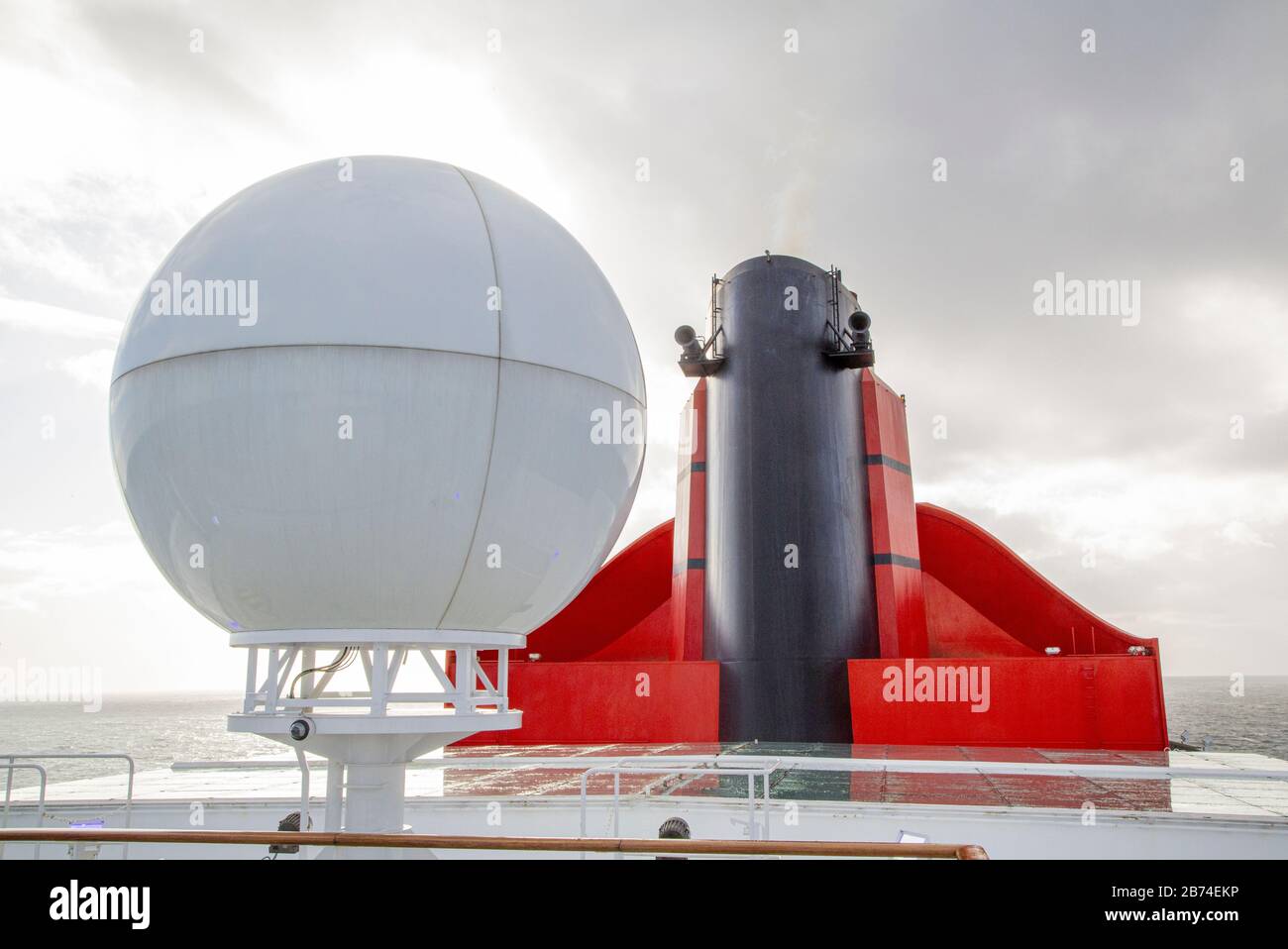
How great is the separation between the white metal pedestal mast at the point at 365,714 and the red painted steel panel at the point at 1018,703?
9354 mm

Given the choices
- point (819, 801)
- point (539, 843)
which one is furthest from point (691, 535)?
point (539, 843)

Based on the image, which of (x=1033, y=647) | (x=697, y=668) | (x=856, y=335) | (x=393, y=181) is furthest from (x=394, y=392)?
(x=1033, y=647)

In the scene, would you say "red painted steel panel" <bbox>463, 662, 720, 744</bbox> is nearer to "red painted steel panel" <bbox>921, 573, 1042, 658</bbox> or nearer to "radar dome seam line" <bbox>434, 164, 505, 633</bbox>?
"red painted steel panel" <bbox>921, 573, 1042, 658</bbox>

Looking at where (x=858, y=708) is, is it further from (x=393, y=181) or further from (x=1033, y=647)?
(x=393, y=181)

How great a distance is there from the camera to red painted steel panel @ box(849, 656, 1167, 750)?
521 inches

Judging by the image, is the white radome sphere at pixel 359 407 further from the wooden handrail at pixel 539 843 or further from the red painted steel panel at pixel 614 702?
the red painted steel panel at pixel 614 702

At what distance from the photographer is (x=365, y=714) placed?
5926 mm

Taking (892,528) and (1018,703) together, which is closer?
(1018,703)

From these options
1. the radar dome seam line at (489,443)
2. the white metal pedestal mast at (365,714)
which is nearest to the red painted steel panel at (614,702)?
the white metal pedestal mast at (365,714)

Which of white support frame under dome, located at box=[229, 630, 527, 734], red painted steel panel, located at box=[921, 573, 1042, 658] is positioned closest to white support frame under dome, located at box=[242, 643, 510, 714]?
white support frame under dome, located at box=[229, 630, 527, 734]

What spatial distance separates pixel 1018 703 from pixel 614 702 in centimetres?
623

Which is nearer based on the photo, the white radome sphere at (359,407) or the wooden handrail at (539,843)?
the wooden handrail at (539,843)

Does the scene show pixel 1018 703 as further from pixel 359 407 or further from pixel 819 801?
pixel 359 407

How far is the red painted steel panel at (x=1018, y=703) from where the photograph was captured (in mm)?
13227
